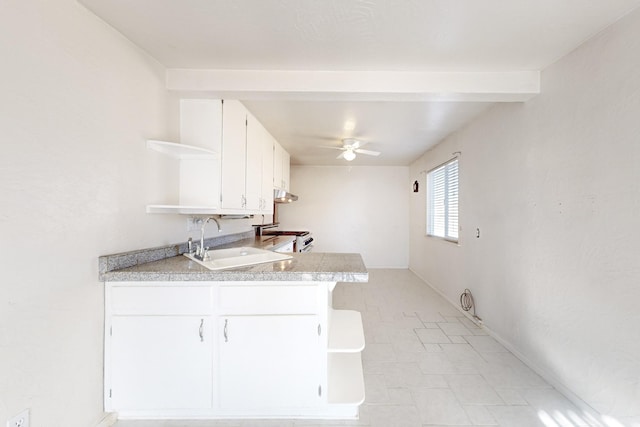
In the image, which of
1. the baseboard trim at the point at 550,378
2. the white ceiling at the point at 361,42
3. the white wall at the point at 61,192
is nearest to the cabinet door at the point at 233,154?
the white ceiling at the point at 361,42

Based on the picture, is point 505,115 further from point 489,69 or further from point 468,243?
point 468,243

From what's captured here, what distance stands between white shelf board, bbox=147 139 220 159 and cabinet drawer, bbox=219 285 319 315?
3.59 feet

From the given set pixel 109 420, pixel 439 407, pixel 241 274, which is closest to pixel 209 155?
pixel 241 274

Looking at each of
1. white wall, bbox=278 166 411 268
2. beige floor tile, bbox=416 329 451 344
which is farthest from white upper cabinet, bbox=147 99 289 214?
white wall, bbox=278 166 411 268

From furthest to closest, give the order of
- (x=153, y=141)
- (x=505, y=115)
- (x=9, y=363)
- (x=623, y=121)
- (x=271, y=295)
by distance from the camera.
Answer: (x=505, y=115), (x=153, y=141), (x=271, y=295), (x=623, y=121), (x=9, y=363)

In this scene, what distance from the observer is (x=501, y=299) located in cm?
271

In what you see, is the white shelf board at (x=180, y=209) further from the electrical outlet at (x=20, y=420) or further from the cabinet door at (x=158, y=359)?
the electrical outlet at (x=20, y=420)

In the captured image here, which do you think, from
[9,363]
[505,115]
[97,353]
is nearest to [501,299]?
[505,115]

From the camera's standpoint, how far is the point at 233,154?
2482mm

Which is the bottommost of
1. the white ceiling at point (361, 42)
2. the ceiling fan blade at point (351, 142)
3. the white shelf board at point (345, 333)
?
the white shelf board at point (345, 333)

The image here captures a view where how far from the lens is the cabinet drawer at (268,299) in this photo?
1.66 metres

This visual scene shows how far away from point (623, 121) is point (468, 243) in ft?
6.87

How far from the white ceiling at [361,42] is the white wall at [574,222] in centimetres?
27

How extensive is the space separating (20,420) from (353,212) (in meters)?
5.69
